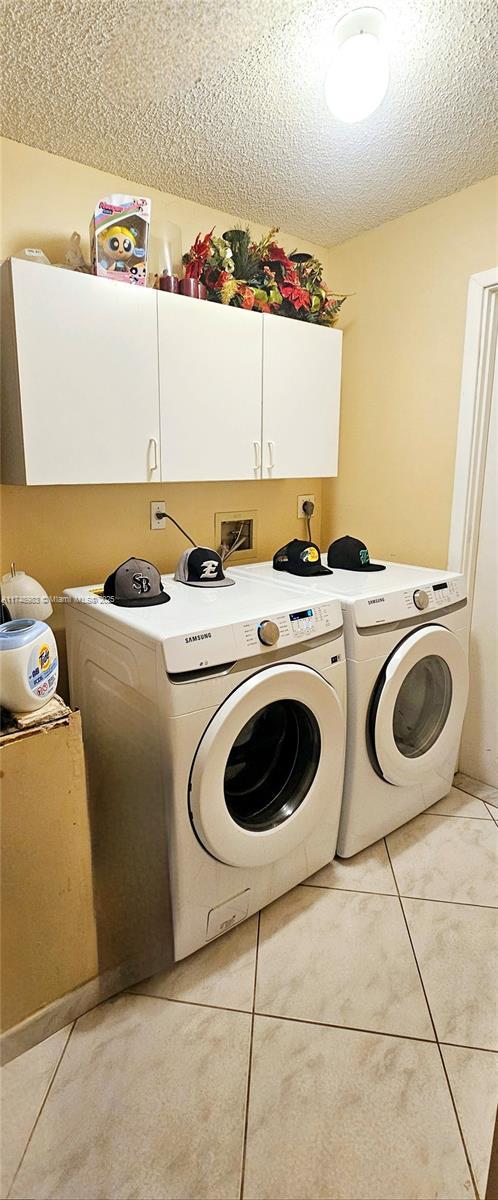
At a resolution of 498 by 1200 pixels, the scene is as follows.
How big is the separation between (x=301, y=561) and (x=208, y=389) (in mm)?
677

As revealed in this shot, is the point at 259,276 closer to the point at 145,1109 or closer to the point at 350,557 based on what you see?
the point at 350,557

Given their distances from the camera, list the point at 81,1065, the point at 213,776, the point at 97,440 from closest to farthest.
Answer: the point at 81,1065
the point at 213,776
the point at 97,440

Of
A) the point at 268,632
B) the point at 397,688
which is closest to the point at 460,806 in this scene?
the point at 397,688

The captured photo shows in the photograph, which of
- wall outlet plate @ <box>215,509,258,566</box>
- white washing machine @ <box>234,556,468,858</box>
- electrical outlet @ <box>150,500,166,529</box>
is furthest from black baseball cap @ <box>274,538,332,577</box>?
electrical outlet @ <box>150,500,166,529</box>

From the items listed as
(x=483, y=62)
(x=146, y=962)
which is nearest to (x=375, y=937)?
(x=146, y=962)

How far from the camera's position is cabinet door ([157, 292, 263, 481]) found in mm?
1829

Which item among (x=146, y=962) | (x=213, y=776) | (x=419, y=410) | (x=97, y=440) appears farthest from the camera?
(x=419, y=410)

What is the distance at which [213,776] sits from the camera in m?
1.38

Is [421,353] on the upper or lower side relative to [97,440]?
upper

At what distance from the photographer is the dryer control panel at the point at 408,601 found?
1.74 m

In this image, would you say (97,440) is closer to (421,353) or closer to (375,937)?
(421,353)

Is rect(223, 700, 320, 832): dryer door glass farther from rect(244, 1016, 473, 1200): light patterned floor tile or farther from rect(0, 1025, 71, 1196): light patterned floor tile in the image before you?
rect(0, 1025, 71, 1196): light patterned floor tile

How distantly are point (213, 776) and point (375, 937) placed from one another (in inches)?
28.9

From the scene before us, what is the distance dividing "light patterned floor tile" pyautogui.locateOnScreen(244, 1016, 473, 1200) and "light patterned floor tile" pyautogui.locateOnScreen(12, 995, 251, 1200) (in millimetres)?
55
